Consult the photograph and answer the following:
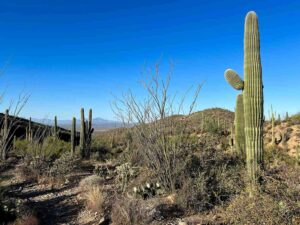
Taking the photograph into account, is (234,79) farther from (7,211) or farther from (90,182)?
(7,211)

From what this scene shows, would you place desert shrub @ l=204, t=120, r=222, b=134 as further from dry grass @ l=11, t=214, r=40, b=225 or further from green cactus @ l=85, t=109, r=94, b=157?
dry grass @ l=11, t=214, r=40, b=225

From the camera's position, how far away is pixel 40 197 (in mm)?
8734

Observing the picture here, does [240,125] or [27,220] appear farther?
[240,125]

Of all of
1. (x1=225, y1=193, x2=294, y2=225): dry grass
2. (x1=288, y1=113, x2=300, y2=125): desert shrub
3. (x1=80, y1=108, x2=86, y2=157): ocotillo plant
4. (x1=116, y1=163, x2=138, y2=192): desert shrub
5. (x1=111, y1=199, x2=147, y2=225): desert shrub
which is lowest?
(x1=111, y1=199, x2=147, y2=225): desert shrub

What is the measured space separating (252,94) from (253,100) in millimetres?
139

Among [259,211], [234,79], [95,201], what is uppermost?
[234,79]

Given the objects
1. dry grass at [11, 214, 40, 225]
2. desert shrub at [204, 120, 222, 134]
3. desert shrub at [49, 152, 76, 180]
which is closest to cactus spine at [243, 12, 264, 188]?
dry grass at [11, 214, 40, 225]

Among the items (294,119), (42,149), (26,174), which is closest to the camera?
(26,174)

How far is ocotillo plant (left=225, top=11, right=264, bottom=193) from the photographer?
25.9ft

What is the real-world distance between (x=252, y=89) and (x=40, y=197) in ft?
18.0

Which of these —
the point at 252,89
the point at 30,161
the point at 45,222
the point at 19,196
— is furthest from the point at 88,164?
the point at 252,89

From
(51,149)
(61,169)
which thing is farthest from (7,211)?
(51,149)

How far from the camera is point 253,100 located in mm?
8094

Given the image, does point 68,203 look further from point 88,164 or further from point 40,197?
point 88,164
